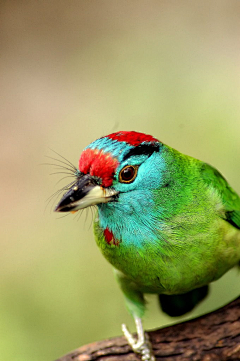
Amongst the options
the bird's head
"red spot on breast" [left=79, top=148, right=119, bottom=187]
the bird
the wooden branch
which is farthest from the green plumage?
the wooden branch

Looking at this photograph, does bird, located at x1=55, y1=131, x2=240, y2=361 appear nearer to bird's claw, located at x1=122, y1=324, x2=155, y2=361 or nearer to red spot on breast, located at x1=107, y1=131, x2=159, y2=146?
red spot on breast, located at x1=107, y1=131, x2=159, y2=146

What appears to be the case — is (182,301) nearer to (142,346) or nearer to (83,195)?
(142,346)

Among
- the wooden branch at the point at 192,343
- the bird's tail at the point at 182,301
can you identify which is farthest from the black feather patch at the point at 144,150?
the bird's tail at the point at 182,301

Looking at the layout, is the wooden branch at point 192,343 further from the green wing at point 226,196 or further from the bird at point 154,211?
the green wing at point 226,196

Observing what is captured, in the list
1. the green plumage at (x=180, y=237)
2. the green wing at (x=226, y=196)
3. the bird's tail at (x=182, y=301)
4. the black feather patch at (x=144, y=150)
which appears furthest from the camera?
the bird's tail at (x=182, y=301)

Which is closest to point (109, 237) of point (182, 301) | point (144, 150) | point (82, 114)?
point (144, 150)

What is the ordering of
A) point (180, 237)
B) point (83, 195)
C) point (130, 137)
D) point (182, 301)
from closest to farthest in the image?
point (83, 195) < point (130, 137) < point (180, 237) < point (182, 301)

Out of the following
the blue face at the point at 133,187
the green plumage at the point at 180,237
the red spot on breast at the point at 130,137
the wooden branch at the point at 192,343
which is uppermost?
the red spot on breast at the point at 130,137

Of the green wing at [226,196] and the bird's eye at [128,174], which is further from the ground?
the bird's eye at [128,174]
